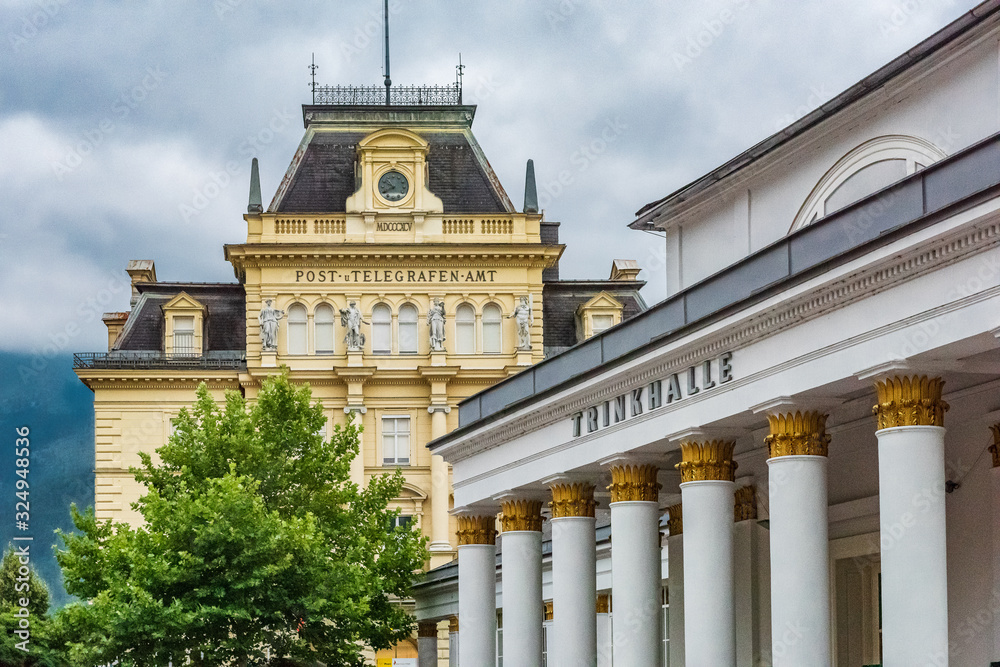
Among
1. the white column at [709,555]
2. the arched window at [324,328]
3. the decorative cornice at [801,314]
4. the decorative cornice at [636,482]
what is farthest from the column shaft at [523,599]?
the arched window at [324,328]

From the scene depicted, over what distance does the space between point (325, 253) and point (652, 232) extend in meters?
37.9

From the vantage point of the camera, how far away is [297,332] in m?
74.8

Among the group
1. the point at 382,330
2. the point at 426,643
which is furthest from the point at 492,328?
the point at 426,643

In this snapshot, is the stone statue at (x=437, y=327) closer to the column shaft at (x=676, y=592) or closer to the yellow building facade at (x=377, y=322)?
the yellow building facade at (x=377, y=322)

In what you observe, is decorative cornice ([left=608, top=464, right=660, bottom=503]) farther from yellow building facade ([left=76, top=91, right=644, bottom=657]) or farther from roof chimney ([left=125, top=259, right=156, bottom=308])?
roof chimney ([left=125, top=259, right=156, bottom=308])

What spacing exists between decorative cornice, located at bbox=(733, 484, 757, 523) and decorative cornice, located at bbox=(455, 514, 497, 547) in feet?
23.4

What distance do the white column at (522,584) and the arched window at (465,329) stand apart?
38841mm

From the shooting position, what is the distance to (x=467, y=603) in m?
38.8

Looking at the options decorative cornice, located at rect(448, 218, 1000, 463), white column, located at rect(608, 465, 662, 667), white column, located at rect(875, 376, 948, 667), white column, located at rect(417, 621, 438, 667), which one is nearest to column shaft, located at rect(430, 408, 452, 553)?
white column, located at rect(417, 621, 438, 667)

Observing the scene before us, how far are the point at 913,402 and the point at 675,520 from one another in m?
13.9

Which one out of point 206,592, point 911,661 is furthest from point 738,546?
point 206,592

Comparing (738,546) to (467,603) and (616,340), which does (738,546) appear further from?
(467,603)

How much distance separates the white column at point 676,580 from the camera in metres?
35.5

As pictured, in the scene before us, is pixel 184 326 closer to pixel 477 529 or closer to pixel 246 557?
pixel 246 557
